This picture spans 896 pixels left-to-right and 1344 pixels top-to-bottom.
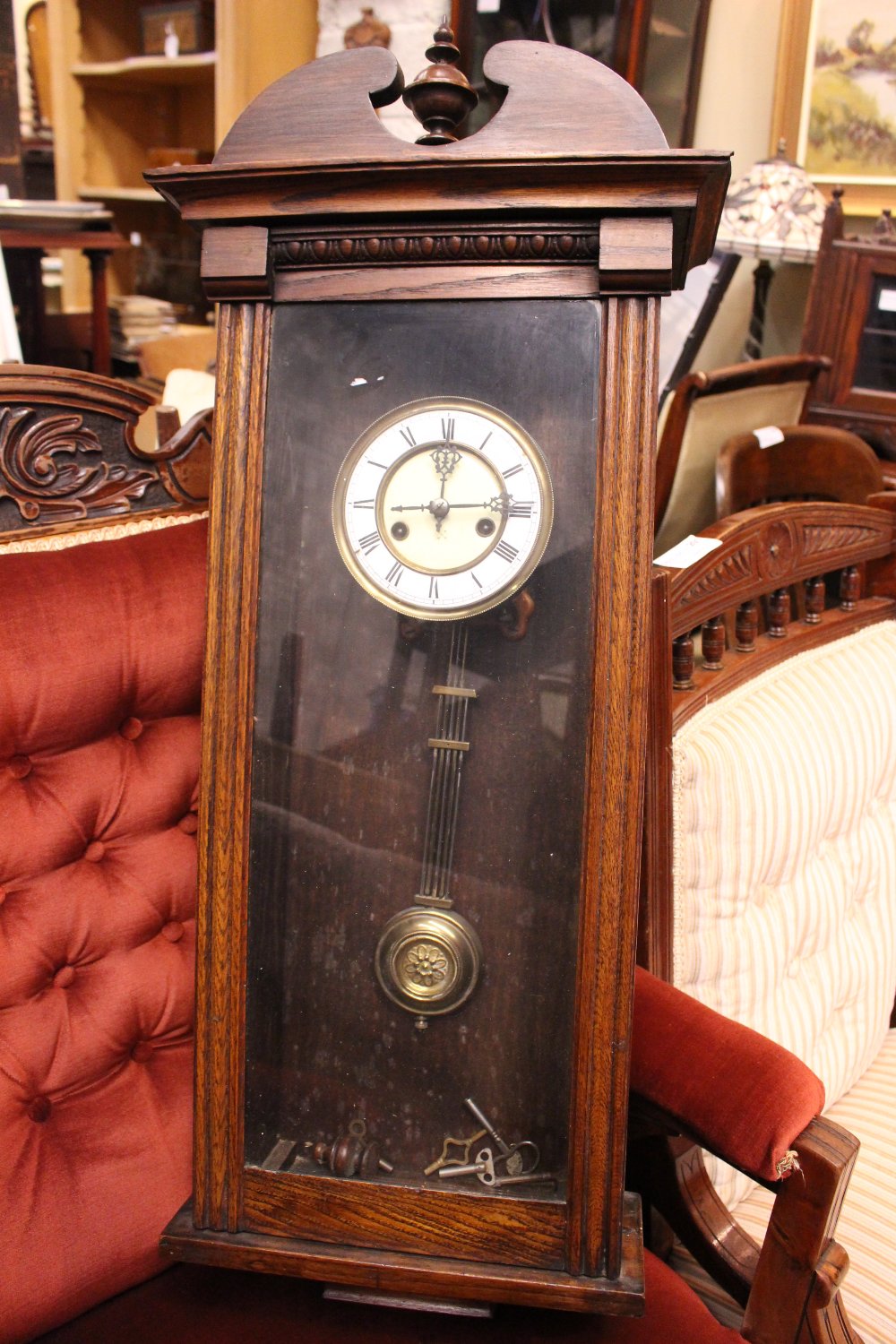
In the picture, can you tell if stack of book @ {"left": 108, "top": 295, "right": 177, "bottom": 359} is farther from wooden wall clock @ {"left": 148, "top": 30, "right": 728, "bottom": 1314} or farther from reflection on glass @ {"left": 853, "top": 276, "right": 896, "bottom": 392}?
wooden wall clock @ {"left": 148, "top": 30, "right": 728, "bottom": 1314}

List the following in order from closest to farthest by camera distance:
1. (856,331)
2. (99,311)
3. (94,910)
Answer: (94,910) < (99,311) < (856,331)

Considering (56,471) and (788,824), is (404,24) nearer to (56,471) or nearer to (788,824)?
(56,471)

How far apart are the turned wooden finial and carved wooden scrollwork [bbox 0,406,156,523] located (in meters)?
0.50

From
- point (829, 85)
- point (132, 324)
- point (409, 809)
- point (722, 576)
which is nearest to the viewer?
point (409, 809)

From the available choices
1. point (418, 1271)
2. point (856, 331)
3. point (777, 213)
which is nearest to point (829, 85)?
point (777, 213)

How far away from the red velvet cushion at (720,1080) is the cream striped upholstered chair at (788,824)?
0.59 feet

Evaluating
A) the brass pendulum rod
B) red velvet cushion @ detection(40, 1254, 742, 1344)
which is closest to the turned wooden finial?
the brass pendulum rod

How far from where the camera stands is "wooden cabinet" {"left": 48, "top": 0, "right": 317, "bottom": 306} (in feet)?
9.53

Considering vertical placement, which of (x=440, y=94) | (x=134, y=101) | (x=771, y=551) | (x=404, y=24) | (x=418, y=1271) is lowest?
(x=418, y=1271)

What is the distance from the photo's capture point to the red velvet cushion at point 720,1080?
3.08 ft

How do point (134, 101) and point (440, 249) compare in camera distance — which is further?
point (134, 101)

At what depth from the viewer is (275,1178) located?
952 millimetres

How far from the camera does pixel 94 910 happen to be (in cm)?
109

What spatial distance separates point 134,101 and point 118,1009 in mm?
3029
